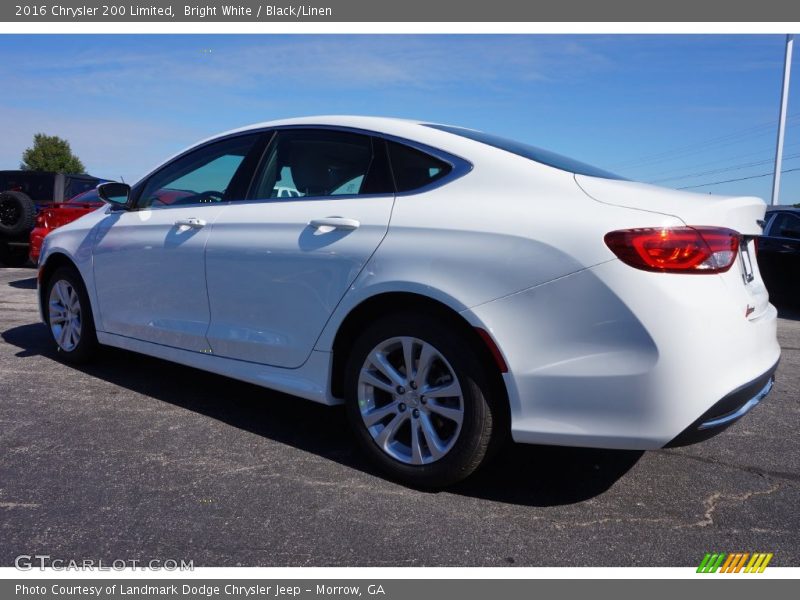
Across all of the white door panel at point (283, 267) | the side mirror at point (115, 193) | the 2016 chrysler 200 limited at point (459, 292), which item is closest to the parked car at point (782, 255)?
the 2016 chrysler 200 limited at point (459, 292)

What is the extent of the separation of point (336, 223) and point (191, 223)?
1.13 meters

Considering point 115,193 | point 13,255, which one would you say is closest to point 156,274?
point 115,193

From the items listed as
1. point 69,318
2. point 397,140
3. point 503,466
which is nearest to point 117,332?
point 69,318

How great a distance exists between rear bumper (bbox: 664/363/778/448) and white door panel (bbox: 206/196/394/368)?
4.74 ft

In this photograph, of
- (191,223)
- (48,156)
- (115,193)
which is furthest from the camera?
(48,156)

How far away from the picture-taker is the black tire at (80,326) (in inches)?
183

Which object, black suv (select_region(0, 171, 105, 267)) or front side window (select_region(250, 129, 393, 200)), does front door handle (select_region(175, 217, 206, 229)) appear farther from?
black suv (select_region(0, 171, 105, 267))

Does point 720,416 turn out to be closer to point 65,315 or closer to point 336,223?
point 336,223

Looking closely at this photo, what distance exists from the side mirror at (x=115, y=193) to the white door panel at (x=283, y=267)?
125 centimetres

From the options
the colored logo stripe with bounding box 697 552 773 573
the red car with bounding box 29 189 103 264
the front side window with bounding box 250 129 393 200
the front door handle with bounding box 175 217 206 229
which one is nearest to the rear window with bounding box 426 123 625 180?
the front side window with bounding box 250 129 393 200

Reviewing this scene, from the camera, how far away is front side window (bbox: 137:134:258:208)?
3.79m

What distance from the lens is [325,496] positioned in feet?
9.25

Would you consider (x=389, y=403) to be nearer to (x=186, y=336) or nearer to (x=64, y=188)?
(x=186, y=336)

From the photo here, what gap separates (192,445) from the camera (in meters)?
3.38
